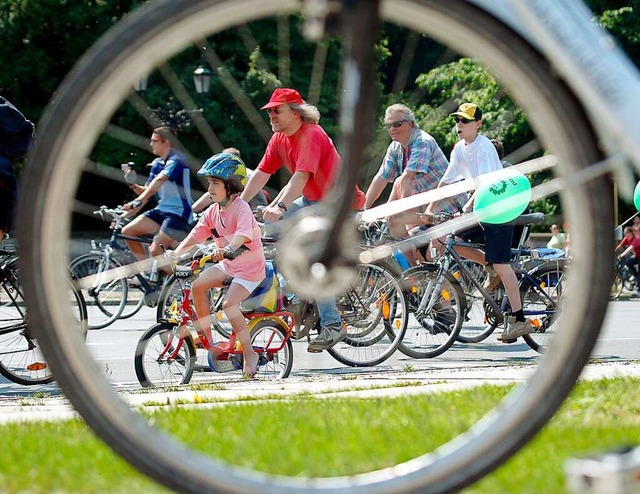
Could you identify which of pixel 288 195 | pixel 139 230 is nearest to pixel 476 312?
pixel 288 195

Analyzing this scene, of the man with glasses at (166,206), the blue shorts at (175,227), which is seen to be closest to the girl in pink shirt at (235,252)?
the man with glasses at (166,206)

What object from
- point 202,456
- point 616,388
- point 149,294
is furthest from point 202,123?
point 149,294

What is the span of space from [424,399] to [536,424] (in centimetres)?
213

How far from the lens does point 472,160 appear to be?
853 centimetres

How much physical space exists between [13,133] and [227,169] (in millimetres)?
1387

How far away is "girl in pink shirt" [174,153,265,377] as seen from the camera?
7.52m

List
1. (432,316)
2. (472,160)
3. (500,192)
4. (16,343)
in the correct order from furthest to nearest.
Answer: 1. (432,316)
2. (472,160)
3. (16,343)
4. (500,192)

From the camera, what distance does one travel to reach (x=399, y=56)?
138 inches

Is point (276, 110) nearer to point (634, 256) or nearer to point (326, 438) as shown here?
point (326, 438)

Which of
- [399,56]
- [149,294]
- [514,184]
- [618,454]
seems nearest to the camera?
[618,454]

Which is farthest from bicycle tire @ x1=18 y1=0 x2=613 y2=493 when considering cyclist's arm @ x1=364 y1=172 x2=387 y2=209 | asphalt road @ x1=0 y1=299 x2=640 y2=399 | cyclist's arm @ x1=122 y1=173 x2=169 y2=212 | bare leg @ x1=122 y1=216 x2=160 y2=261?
bare leg @ x1=122 y1=216 x2=160 y2=261

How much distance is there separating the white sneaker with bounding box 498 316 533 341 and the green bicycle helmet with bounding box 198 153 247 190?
2410 mm

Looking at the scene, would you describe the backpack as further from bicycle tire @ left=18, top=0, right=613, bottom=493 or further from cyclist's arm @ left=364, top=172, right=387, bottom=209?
bicycle tire @ left=18, top=0, right=613, bottom=493

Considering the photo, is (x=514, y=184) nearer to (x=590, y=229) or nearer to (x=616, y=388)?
(x=616, y=388)
